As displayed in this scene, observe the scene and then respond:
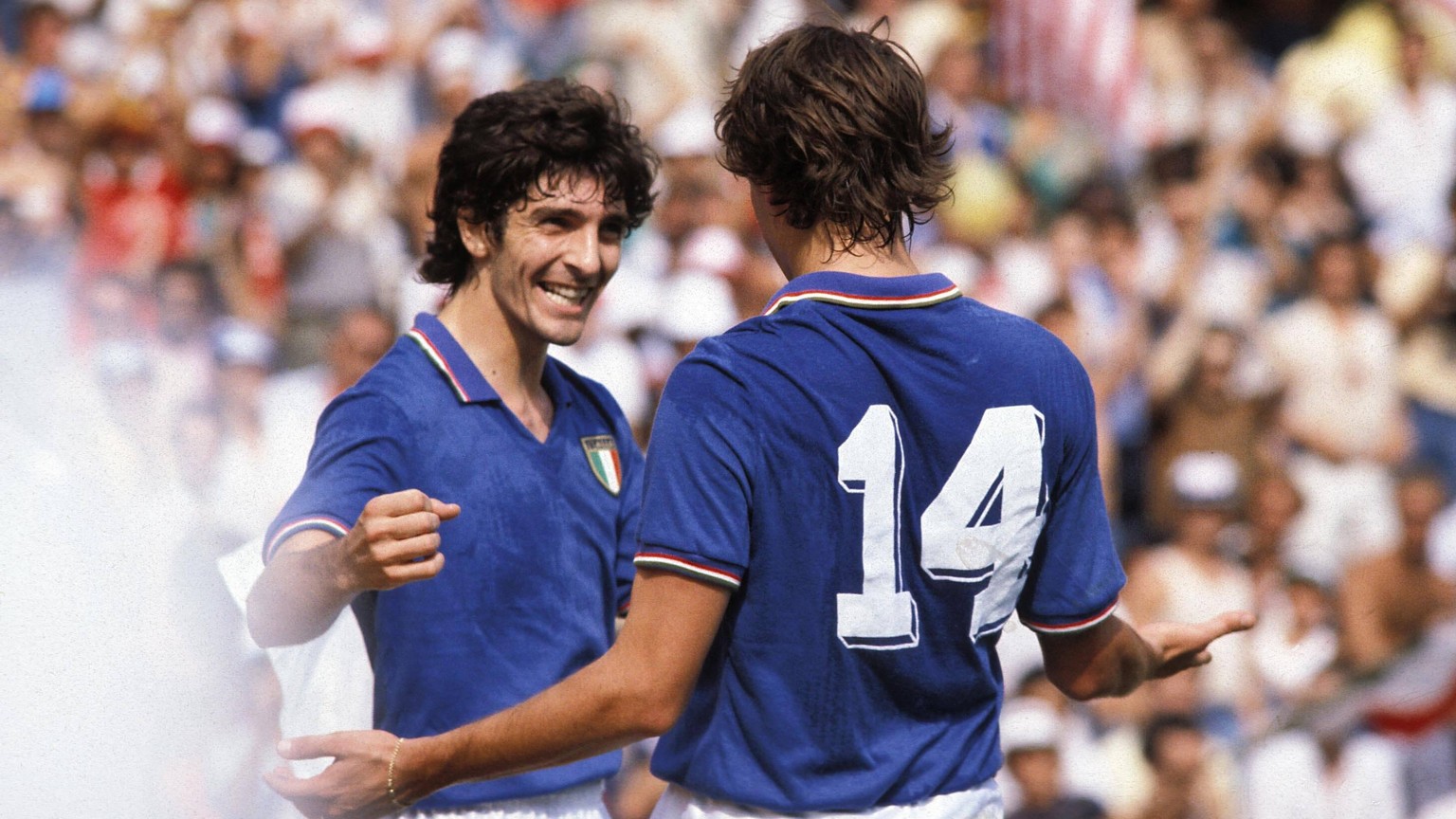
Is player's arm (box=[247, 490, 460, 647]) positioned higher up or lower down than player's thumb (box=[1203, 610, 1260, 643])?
higher up

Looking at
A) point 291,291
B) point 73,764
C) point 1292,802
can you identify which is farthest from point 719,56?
point 73,764

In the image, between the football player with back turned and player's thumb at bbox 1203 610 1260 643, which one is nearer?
the football player with back turned

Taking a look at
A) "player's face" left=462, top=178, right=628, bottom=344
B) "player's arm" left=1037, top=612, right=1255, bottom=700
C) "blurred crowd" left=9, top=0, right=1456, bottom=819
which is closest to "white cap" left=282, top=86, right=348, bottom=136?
"blurred crowd" left=9, top=0, right=1456, bottom=819

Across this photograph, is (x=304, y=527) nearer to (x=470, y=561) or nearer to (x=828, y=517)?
(x=470, y=561)

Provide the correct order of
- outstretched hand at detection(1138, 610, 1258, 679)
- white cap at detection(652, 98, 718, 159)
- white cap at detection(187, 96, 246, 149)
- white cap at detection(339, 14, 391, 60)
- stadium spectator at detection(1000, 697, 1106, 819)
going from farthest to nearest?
white cap at detection(339, 14, 391, 60), white cap at detection(187, 96, 246, 149), white cap at detection(652, 98, 718, 159), stadium spectator at detection(1000, 697, 1106, 819), outstretched hand at detection(1138, 610, 1258, 679)

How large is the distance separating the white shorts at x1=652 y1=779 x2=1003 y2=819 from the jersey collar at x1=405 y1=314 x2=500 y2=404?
3.15 feet

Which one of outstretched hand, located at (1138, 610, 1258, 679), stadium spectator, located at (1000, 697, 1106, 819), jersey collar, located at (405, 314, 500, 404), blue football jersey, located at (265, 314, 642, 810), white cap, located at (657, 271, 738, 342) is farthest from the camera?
white cap, located at (657, 271, 738, 342)

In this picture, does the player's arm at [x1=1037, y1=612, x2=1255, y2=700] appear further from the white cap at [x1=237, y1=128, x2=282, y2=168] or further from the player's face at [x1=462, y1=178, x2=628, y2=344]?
the white cap at [x1=237, y1=128, x2=282, y2=168]

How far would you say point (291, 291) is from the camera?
7.77 meters

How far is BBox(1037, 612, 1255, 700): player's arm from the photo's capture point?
286cm

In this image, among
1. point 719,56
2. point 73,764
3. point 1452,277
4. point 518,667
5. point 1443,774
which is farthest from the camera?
point 719,56

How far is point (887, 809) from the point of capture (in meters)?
2.53

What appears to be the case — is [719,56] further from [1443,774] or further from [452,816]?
[452,816]

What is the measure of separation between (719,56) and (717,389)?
6.84 m
